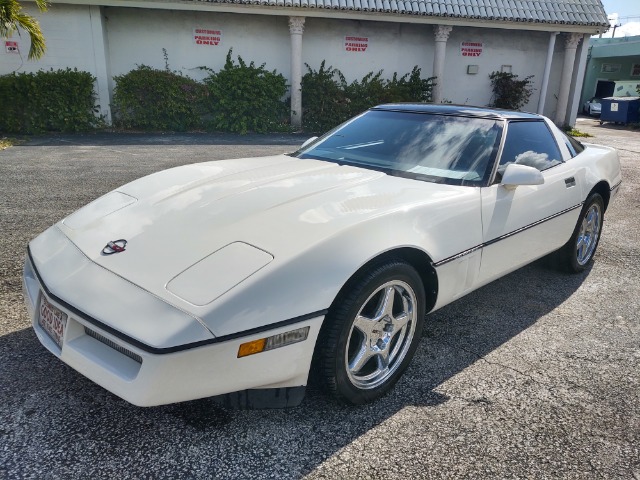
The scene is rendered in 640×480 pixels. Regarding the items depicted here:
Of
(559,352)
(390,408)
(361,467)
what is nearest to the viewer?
(361,467)

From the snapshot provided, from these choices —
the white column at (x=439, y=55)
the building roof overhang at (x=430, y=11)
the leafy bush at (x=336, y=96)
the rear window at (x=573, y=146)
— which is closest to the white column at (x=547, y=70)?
the building roof overhang at (x=430, y=11)

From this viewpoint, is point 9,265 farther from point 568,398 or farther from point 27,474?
point 568,398

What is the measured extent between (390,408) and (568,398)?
93cm

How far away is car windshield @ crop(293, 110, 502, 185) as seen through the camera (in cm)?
306

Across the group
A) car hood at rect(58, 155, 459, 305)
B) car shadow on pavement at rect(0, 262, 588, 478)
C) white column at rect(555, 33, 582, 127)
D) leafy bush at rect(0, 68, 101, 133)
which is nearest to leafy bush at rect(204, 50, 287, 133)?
leafy bush at rect(0, 68, 101, 133)

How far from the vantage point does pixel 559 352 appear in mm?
2973

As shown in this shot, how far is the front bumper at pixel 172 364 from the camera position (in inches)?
71.1

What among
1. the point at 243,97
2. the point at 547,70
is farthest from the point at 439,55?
the point at 243,97

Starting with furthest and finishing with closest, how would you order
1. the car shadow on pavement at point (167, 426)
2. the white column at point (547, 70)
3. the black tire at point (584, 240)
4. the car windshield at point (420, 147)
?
1. the white column at point (547, 70)
2. the black tire at point (584, 240)
3. the car windshield at point (420, 147)
4. the car shadow on pavement at point (167, 426)

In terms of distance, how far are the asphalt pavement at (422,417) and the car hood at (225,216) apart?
68cm

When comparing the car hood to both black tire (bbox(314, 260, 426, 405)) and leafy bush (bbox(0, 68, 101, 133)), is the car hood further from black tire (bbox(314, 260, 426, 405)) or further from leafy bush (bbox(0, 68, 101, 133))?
leafy bush (bbox(0, 68, 101, 133))

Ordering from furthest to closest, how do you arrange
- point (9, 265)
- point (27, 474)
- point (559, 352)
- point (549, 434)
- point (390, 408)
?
point (9, 265) < point (559, 352) < point (390, 408) < point (549, 434) < point (27, 474)

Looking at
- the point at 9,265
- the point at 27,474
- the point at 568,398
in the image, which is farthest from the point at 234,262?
the point at 9,265

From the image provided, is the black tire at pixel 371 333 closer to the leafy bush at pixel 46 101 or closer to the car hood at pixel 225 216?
the car hood at pixel 225 216
